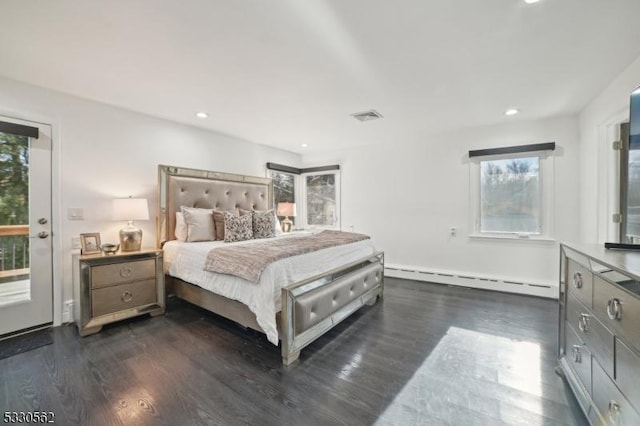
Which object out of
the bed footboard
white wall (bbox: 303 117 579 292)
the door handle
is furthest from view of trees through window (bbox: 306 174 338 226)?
the door handle

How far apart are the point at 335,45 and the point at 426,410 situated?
250 cm

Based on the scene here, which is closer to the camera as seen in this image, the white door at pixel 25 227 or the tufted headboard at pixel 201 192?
the white door at pixel 25 227

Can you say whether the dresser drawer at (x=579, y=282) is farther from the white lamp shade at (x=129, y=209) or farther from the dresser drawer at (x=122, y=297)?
the white lamp shade at (x=129, y=209)

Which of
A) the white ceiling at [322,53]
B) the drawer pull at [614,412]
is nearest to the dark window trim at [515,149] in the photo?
the white ceiling at [322,53]

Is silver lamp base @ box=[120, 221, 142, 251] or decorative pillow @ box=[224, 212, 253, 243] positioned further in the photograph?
decorative pillow @ box=[224, 212, 253, 243]

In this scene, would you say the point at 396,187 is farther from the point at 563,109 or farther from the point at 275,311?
the point at 275,311

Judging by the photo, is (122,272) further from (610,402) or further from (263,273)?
(610,402)

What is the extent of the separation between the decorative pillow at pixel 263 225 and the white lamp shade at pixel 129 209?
1269mm

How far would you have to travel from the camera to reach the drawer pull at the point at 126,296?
110 inches

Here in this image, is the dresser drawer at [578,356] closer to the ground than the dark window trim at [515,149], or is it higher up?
closer to the ground

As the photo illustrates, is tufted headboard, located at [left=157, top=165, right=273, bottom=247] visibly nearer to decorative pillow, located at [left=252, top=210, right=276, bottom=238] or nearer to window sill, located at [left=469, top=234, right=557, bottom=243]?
decorative pillow, located at [left=252, top=210, right=276, bottom=238]

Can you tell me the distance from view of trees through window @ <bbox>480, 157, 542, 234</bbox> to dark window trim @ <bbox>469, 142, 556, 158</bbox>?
0.18 m

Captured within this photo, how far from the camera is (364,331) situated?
2.66 metres

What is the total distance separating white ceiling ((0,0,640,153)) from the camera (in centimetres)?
166
